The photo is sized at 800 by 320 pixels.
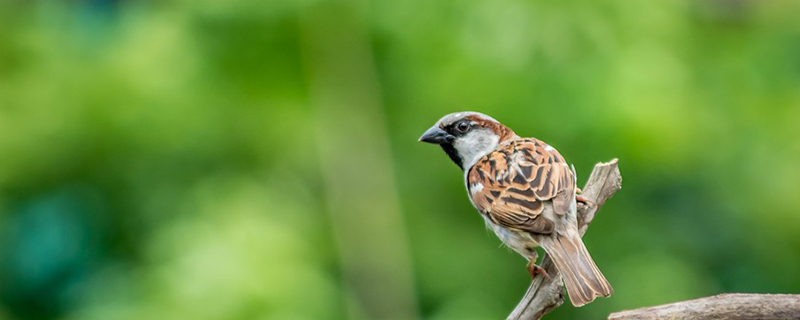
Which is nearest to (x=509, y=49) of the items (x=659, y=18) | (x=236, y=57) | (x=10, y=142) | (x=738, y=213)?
(x=659, y=18)

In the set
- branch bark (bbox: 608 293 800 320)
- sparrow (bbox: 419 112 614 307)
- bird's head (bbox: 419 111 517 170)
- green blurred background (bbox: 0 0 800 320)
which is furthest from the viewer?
green blurred background (bbox: 0 0 800 320)

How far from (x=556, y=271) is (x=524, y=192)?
351mm

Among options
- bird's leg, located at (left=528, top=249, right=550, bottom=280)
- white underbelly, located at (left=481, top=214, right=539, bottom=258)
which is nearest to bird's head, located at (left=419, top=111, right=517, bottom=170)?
white underbelly, located at (left=481, top=214, right=539, bottom=258)

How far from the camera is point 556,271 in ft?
7.91

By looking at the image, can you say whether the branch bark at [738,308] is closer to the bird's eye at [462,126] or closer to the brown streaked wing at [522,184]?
the brown streaked wing at [522,184]

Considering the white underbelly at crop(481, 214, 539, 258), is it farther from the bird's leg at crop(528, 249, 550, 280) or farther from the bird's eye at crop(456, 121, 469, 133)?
the bird's eye at crop(456, 121, 469, 133)

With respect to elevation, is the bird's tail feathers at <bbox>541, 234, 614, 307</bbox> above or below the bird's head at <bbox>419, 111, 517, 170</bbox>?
below

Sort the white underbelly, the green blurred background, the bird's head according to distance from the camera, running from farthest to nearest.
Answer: the green blurred background → the bird's head → the white underbelly

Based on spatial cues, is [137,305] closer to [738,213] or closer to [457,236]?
[457,236]

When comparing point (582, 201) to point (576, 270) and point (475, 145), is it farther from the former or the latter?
point (475, 145)

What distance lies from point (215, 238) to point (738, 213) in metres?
2.35

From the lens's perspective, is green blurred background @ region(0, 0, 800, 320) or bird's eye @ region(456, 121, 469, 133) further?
green blurred background @ region(0, 0, 800, 320)

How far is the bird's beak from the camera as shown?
273 centimetres

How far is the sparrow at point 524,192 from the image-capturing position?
2.38m
